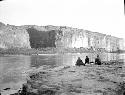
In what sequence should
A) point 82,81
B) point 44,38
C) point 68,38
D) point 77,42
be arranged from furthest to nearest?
point 44,38 → point 68,38 → point 77,42 → point 82,81

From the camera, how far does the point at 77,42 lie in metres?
3.01

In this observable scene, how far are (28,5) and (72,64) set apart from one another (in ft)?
4.30

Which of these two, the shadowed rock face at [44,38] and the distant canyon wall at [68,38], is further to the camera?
the shadowed rock face at [44,38]

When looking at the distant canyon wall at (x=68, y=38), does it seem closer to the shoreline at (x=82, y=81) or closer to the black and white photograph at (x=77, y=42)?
the black and white photograph at (x=77, y=42)

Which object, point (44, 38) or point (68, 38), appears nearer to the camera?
point (68, 38)

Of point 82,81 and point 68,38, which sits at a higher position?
point 68,38

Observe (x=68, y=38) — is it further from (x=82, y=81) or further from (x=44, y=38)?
(x=82, y=81)

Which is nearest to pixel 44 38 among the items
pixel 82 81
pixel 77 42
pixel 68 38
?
pixel 68 38

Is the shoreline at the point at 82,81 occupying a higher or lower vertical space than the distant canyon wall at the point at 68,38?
lower

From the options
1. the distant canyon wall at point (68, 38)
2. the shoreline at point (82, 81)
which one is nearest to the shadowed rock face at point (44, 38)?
the distant canyon wall at point (68, 38)

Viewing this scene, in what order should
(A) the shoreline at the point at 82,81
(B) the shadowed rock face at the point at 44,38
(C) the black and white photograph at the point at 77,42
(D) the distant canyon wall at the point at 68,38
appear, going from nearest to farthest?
1. (A) the shoreline at the point at 82,81
2. (C) the black and white photograph at the point at 77,42
3. (D) the distant canyon wall at the point at 68,38
4. (B) the shadowed rock face at the point at 44,38

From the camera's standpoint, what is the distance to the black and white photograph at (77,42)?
2.14 m

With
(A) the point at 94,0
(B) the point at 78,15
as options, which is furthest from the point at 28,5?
(A) the point at 94,0

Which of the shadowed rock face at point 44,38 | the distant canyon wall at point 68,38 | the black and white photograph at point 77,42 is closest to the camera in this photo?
the black and white photograph at point 77,42
